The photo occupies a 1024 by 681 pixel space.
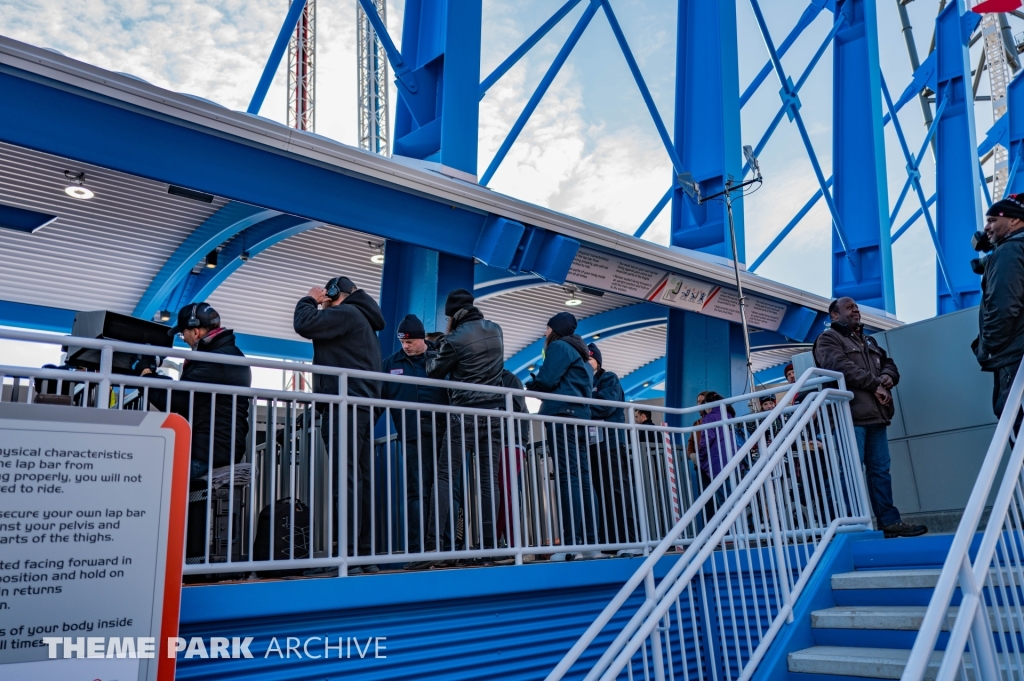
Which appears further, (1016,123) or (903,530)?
(1016,123)

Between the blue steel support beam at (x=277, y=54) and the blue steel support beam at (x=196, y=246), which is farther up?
the blue steel support beam at (x=277, y=54)

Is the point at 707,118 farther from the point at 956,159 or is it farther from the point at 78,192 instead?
the point at 956,159

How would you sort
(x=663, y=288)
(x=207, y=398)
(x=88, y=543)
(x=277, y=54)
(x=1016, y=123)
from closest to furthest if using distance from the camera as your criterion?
(x=88, y=543) → (x=207, y=398) → (x=277, y=54) → (x=663, y=288) → (x=1016, y=123)

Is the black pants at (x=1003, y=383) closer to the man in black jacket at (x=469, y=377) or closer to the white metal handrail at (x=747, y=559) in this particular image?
the white metal handrail at (x=747, y=559)

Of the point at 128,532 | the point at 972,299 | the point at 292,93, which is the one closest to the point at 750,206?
the point at 972,299

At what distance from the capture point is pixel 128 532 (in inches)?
106

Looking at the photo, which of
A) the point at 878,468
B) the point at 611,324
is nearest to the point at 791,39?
the point at 611,324

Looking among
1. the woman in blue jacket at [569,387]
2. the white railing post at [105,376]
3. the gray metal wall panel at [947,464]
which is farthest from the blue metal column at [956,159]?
the white railing post at [105,376]

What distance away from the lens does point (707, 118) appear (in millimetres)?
11797

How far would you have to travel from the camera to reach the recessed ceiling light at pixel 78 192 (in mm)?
9445

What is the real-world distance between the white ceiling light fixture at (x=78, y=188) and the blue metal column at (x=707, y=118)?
7737mm

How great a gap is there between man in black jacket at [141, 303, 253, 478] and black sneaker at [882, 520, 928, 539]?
4.48 m

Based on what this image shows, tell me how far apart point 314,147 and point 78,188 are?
4457 mm

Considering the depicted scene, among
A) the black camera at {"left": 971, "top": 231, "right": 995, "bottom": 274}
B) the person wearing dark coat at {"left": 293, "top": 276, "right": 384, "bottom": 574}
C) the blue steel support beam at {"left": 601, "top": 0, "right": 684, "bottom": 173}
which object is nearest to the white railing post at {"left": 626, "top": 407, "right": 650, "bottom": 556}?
the person wearing dark coat at {"left": 293, "top": 276, "right": 384, "bottom": 574}
